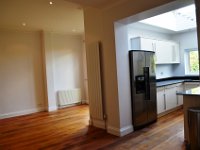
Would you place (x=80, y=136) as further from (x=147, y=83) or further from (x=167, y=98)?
(x=167, y=98)

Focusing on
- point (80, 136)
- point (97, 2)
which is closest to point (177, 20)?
point (97, 2)

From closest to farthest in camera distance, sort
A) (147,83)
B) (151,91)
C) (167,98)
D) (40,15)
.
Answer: (147,83), (151,91), (40,15), (167,98)

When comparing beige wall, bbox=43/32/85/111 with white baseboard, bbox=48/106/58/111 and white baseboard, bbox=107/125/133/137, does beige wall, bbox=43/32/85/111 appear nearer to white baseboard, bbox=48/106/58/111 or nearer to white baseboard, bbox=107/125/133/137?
white baseboard, bbox=48/106/58/111

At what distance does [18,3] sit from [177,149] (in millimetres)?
4186

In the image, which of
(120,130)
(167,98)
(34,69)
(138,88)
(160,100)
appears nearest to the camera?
(120,130)

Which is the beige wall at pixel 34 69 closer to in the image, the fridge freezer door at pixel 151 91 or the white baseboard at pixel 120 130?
the white baseboard at pixel 120 130

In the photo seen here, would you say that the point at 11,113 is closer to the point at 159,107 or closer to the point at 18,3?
the point at 18,3

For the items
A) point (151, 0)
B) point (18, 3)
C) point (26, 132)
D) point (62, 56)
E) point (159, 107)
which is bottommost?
point (26, 132)

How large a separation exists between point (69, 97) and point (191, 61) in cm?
480

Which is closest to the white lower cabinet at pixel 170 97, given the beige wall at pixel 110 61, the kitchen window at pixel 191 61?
the kitchen window at pixel 191 61

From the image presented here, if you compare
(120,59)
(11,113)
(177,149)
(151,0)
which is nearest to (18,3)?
(120,59)

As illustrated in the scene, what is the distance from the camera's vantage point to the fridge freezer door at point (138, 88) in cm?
377

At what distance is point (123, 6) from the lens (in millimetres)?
3322

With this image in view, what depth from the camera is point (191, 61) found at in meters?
6.41
